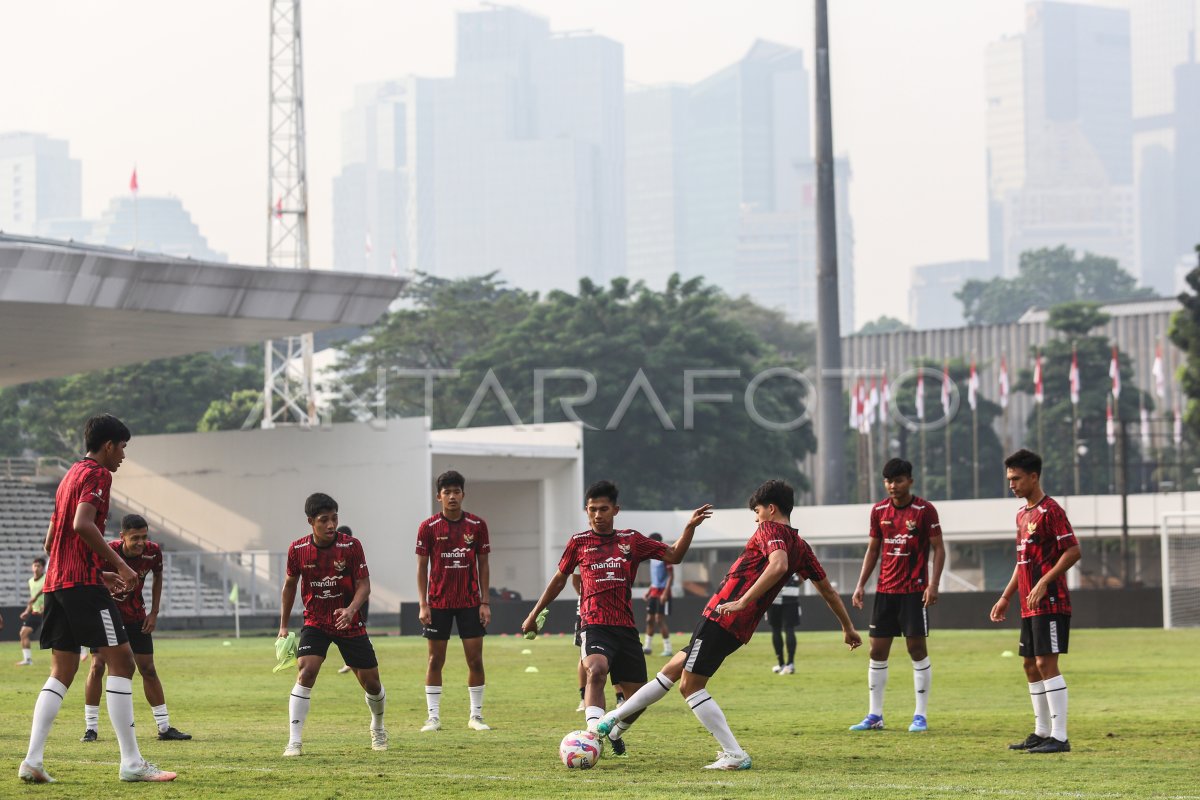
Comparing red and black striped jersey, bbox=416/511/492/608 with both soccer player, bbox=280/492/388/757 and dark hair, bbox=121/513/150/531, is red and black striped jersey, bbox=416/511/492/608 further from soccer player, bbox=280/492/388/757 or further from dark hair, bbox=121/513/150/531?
dark hair, bbox=121/513/150/531

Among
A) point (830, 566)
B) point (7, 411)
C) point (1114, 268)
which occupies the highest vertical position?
point (1114, 268)

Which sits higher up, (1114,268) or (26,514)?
(1114,268)

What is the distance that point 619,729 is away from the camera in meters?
11.3

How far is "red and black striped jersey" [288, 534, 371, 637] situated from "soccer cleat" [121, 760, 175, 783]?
189cm

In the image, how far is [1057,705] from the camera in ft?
39.7

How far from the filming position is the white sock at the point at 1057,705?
39.5 feet

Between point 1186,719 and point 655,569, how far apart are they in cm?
1430

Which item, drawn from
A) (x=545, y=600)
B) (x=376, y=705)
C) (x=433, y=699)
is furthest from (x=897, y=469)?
(x=376, y=705)

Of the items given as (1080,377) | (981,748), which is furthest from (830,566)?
(981,748)

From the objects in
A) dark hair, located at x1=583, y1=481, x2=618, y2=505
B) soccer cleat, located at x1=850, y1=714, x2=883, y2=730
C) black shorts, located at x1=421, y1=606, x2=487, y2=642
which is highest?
dark hair, located at x1=583, y1=481, x2=618, y2=505

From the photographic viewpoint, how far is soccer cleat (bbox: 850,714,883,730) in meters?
13.8

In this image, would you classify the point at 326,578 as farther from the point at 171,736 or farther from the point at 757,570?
the point at 757,570

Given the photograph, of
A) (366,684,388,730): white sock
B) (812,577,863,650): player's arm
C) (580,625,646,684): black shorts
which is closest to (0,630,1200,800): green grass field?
(366,684,388,730): white sock

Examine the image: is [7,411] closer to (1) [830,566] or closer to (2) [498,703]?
(1) [830,566]
